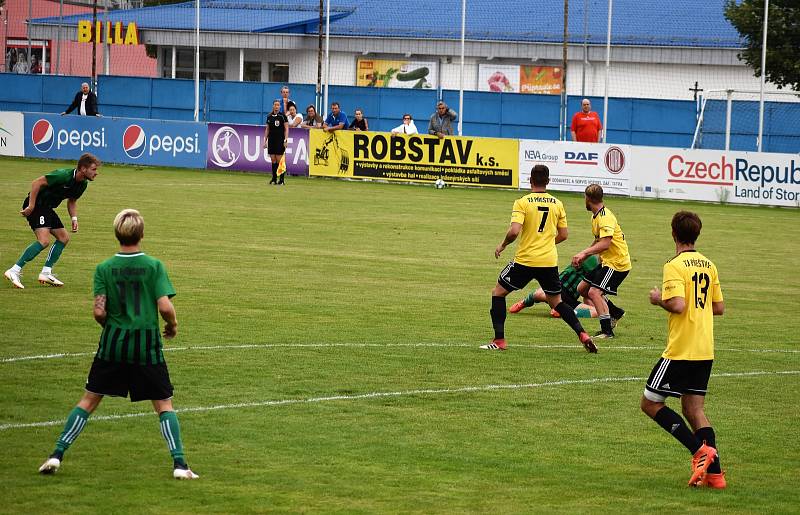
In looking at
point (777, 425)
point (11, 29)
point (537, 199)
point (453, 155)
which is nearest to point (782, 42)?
point (453, 155)

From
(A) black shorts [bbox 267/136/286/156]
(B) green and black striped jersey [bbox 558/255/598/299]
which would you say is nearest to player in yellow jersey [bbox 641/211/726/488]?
(B) green and black striped jersey [bbox 558/255/598/299]

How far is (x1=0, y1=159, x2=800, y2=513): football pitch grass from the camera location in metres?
8.05

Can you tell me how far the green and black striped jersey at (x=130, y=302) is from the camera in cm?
789

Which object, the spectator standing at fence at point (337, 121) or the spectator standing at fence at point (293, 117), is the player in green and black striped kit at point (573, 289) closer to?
the spectator standing at fence at point (337, 121)

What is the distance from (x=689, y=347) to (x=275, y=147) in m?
27.5

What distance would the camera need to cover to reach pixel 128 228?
779 cm

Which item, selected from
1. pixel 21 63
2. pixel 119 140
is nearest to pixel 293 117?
pixel 119 140

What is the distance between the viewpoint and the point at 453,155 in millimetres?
36188

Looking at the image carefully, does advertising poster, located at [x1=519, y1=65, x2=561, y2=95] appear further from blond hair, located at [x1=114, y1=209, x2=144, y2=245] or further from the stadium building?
blond hair, located at [x1=114, y1=209, x2=144, y2=245]

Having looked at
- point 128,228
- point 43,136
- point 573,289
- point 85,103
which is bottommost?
point 573,289

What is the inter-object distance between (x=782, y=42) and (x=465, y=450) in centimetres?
3508

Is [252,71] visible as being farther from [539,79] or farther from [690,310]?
[690,310]

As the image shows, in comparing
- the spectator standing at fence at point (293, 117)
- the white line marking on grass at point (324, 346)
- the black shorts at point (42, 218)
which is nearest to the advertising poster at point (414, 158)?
the spectator standing at fence at point (293, 117)

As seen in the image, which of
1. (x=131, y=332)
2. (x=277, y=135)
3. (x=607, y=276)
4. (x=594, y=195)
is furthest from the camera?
(x=277, y=135)
